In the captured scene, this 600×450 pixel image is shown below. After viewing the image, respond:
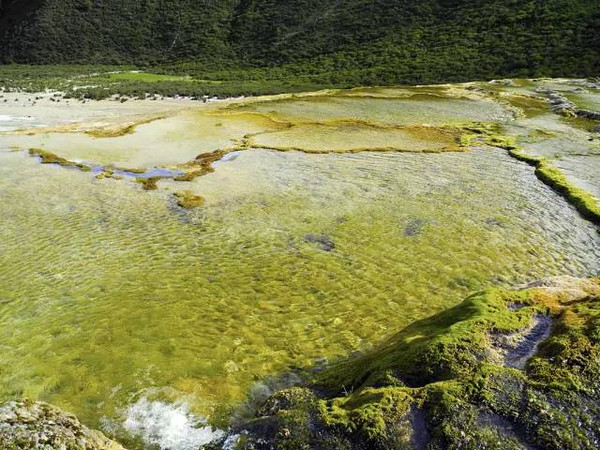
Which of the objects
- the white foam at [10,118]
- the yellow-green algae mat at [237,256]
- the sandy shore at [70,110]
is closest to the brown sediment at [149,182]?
the yellow-green algae mat at [237,256]

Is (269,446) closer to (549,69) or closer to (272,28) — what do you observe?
(549,69)

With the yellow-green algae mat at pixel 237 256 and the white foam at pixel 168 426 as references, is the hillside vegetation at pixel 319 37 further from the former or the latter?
the white foam at pixel 168 426

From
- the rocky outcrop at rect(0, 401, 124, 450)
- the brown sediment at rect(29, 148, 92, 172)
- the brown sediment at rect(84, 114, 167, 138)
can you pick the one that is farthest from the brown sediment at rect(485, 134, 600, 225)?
the brown sediment at rect(84, 114, 167, 138)

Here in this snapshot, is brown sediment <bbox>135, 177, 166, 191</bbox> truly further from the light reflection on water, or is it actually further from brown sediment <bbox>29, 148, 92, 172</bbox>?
brown sediment <bbox>29, 148, 92, 172</bbox>

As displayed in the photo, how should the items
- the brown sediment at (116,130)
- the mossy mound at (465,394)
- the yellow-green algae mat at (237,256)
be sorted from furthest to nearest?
the brown sediment at (116,130) < the yellow-green algae mat at (237,256) < the mossy mound at (465,394)

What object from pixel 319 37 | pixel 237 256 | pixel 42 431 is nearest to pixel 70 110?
pixel 237 256

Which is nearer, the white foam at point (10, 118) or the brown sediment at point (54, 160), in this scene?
the brown sediment at point (54, 160)
